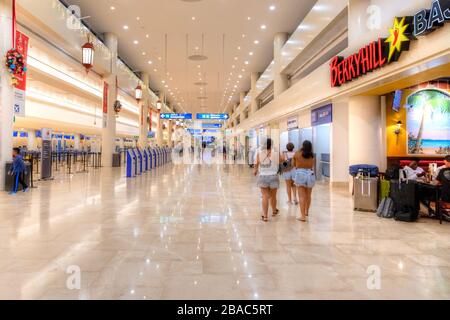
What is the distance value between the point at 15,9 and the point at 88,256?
809 cm

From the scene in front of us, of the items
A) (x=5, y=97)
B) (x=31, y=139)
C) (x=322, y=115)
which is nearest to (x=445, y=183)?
(x=322, y=115)

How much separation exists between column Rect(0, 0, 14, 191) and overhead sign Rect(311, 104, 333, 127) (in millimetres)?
9346

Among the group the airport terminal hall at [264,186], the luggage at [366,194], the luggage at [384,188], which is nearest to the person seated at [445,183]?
the airport terminal hall at [264,186]

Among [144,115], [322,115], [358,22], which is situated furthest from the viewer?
[144,115]

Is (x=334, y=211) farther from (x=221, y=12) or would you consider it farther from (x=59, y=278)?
(x=221, y=12)

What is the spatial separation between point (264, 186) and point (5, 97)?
734 centimetres

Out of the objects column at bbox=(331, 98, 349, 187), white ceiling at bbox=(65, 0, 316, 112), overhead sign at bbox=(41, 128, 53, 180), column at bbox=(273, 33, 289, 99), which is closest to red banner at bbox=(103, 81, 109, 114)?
white ceiling at bbox=(65, 0, 316, 112)

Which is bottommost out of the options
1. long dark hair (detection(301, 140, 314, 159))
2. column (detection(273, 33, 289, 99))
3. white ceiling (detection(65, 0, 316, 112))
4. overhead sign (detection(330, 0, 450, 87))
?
long dark hair (detection(301, 140, 314, 159))

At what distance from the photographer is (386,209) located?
230 inches

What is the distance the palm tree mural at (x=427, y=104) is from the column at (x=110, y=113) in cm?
1324

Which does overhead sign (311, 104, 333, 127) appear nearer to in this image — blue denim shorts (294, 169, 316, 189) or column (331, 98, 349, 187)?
column (331, 98, 349, 187)

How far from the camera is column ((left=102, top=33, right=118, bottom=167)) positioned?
15.7 m

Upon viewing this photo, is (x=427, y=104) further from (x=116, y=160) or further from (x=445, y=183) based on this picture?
(x=116, y=160)
